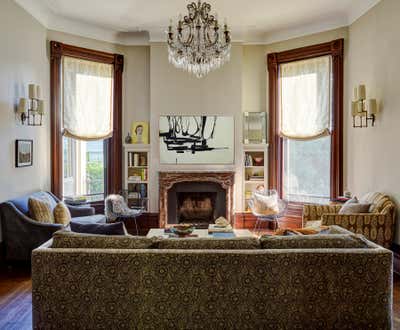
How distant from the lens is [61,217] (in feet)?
16.8

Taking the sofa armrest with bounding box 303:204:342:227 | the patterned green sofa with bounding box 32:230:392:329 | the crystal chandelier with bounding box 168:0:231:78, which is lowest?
the patterned green sofa with bounding box 32:230:392:329

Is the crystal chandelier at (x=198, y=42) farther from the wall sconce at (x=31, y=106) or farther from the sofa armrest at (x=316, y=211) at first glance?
the sofa armrest at (x=316, y=211)

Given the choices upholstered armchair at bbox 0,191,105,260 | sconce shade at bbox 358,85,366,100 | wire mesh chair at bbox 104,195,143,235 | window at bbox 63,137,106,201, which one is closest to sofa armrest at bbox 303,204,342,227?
sconce shade at bbox 358,85,366,100

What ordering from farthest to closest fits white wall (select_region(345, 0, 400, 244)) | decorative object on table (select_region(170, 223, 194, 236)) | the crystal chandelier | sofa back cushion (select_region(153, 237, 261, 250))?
1. white wall (select_region(345, 0, 400, 244))
2. decorative object on table (select_region(170, 223, 194, 236))
3. the crystal chandelier
4. sofa back cushion (select_region(153, 237, 261, 250))

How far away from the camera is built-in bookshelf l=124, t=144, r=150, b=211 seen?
22.8 ft

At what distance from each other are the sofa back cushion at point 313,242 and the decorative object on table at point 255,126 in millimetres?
4397

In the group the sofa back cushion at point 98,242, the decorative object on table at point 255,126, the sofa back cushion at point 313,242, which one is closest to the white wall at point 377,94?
the decorative object on table at point 255,126

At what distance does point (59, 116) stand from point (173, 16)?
2.54 m

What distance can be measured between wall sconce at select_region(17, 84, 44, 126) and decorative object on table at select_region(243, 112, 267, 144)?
142 inches

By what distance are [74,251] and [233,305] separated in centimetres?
119

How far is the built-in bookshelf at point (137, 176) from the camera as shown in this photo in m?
6.95

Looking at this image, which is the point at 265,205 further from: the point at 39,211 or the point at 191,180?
the point at 39,211

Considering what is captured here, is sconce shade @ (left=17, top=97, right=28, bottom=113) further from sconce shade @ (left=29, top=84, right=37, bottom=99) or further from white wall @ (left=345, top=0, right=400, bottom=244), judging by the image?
white wall @ (left=345, top=0, right=400, bottom=244)

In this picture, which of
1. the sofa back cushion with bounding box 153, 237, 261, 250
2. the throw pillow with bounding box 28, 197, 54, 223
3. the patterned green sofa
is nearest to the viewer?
the patterned green sofa
